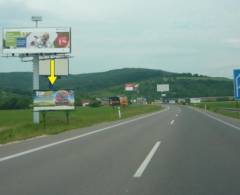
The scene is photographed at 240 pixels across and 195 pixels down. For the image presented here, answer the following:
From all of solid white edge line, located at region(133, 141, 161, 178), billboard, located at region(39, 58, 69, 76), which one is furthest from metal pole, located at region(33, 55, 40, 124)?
solid white edge line, located at region(133, 141, 161, 178)

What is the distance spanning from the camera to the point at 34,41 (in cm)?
4397

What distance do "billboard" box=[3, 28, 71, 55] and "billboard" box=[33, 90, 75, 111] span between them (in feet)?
28.2

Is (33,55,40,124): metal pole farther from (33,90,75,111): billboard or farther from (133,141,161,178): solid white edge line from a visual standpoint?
(133,141,161,178): solid white edge line

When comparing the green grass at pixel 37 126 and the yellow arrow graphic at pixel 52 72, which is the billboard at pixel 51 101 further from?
the yellow arrow graphic at pixel 52 72

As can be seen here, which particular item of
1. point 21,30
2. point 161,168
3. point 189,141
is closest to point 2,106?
point 21,30

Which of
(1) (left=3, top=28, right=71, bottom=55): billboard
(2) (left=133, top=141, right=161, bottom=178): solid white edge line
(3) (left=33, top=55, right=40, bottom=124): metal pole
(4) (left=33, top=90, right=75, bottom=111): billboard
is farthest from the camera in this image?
(1) (left=3, top=28, right=71, bottom=55): billboard

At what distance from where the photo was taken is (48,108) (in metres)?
36.3

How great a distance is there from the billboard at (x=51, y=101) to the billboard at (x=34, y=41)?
28.2ft

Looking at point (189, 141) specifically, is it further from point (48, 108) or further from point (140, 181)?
point (48, 108)

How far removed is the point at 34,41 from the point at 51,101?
9.48 m

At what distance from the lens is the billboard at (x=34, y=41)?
44062 millimetres

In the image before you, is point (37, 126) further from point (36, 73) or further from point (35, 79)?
point (36, 73)

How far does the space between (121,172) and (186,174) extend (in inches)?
57.2

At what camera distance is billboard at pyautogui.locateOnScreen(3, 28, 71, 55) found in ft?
145
